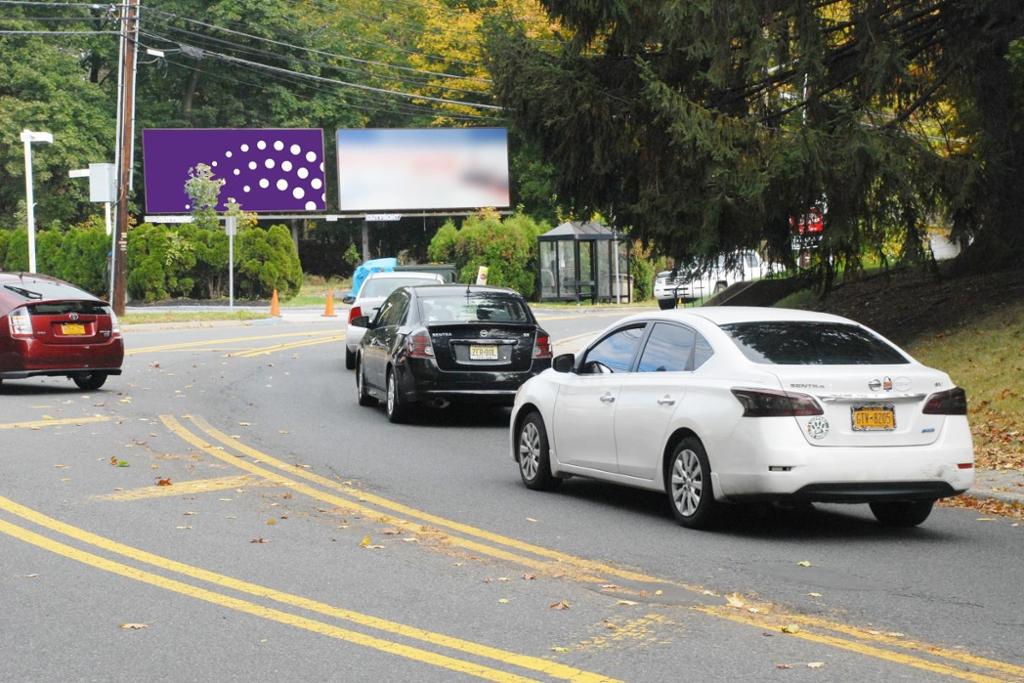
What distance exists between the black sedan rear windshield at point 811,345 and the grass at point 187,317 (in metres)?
33.3

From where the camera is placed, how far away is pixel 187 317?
146 feet

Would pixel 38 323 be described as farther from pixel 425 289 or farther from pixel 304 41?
pixel 304 41

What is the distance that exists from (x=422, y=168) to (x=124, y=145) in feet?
91.6

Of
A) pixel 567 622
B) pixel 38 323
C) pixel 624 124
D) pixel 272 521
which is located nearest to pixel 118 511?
pixel 272 521

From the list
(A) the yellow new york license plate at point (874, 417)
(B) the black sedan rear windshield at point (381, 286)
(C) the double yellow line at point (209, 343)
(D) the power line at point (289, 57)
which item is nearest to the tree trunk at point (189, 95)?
(D) the power line at point (289, 57)

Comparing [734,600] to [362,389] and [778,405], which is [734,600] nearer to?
[778,405]

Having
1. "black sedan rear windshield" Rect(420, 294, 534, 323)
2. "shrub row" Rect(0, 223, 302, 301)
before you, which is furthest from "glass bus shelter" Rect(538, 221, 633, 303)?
"black sedan rear windshield" Rect(420, 294, 534, 323)

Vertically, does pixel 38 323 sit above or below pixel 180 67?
below

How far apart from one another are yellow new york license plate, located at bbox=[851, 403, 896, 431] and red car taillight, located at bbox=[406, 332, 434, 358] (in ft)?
26.9

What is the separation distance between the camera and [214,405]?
20.2 m

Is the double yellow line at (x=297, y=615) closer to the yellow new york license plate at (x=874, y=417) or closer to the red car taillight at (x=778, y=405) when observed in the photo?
the red car taillight at (x=778, y=405)

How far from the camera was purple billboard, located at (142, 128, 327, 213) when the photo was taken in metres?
67.9

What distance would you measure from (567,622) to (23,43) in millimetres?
74024

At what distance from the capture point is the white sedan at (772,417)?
1001 centimetres
